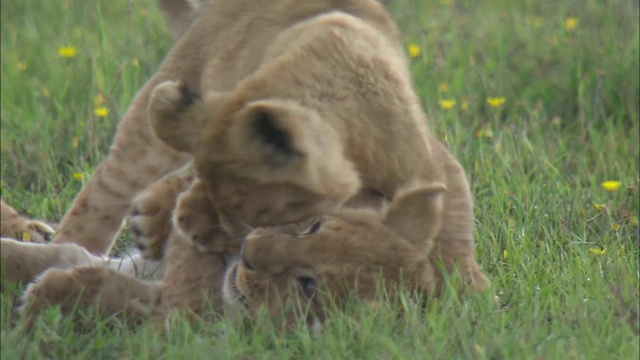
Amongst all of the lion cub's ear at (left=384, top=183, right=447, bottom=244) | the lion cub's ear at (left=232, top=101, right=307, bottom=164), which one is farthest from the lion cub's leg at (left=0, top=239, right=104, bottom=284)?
the lion cub's ear at (left=384, top=183, right=447, bottom=244)

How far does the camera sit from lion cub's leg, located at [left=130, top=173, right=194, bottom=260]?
4.60m

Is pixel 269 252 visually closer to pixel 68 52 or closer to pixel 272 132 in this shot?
pixel 272 132

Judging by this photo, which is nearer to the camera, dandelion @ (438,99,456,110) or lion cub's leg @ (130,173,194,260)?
lion cub's leg @ (130,173,194,260)

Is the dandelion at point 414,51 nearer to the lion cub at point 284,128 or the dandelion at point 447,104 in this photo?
the dandelion at point 447,104

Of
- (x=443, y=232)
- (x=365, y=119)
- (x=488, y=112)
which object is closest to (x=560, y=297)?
(x=443, y=232)

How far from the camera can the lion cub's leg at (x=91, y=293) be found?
4.02 meters

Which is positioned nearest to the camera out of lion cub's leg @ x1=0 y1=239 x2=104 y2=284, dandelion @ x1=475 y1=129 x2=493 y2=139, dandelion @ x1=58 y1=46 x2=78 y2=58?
lion cub's leg @ x1=0 y1=239 x2=104 y2=284

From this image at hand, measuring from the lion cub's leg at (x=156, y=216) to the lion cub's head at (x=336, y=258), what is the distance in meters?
0.58

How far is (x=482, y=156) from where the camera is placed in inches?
229

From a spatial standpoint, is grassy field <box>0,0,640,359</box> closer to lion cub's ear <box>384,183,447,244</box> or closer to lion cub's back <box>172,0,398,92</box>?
Answer: lion cub's ear <box>384,183,447,244</box>

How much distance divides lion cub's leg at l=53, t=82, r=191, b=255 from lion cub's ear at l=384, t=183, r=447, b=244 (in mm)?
1319

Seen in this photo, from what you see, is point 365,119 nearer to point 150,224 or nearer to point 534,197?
point 150,224

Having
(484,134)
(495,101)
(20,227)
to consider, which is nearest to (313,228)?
(20,227)

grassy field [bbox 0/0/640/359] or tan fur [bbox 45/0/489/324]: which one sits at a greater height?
tan fur [bbox 45/0/489/324]
